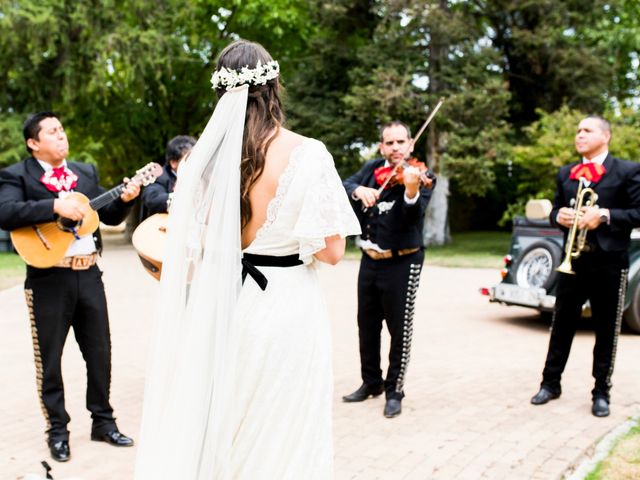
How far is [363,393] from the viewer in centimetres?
609

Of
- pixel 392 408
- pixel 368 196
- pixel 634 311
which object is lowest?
pixel 392 408

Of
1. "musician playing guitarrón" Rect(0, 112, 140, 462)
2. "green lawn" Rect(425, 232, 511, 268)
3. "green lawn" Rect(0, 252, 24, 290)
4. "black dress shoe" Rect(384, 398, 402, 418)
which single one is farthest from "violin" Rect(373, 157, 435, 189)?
"green lawn" Rect(425, 232, 511, 268)

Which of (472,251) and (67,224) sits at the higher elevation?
(67,224)

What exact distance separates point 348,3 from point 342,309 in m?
15.5

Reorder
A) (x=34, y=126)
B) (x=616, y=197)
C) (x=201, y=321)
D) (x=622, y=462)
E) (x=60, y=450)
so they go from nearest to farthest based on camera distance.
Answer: (x=201, y=321) < (x=622, y=462) < (x=60, y=450) < (x=34, y=126) < (x=616, y=197)

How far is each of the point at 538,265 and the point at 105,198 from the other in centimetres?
633

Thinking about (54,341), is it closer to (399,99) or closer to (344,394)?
(344,394)

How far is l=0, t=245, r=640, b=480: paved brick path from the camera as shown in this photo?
183 inches

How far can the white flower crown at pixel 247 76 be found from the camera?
2.99 meters

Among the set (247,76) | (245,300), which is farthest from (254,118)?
(245,300)

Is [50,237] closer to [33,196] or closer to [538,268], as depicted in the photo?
[33,196]

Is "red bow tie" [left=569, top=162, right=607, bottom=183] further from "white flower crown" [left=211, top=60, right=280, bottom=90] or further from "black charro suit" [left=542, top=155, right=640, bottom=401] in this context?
"white flower crown" [left=211, top=60, right=280, bottom=90]

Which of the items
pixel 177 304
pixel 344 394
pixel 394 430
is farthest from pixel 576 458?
pixel 177 304

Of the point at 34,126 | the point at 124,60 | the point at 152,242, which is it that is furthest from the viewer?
the point at 124,60
